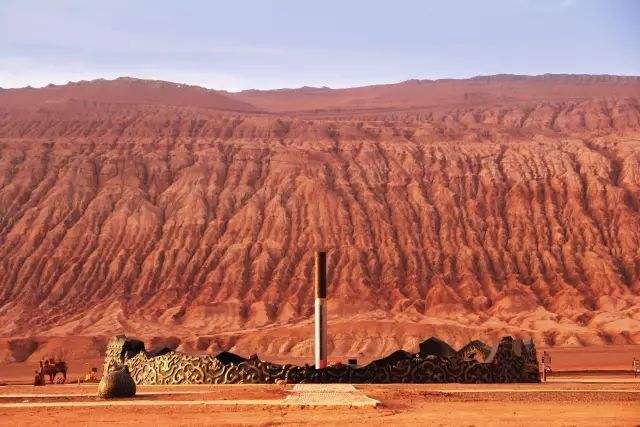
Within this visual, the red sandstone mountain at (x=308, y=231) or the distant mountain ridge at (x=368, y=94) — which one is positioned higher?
the distant mountain ridge at (x=368, y=94)

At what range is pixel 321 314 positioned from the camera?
43.0 metres

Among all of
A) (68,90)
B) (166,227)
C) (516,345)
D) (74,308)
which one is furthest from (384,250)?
(68,90)

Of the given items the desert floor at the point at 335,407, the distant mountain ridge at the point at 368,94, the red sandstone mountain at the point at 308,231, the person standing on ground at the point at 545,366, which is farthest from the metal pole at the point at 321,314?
the distant mountain ridge at the point at 368,94

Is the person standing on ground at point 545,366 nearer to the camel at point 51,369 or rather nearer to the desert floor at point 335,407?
the desert floor at point 335,407

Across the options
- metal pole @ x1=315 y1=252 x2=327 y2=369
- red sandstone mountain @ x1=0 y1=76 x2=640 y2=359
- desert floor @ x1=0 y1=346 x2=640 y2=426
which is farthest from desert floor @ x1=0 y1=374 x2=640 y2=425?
red sandstone mountain @ x1=0 y1=76 x2=640 y2=359

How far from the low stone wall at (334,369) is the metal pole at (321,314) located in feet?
12.6

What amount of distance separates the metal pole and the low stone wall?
3.83m

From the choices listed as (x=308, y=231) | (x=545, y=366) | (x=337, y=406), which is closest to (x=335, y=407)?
(x=337, y=406)

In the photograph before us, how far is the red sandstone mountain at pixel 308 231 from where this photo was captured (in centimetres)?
8338

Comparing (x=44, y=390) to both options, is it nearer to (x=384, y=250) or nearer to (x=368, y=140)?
(x=384, y=250)

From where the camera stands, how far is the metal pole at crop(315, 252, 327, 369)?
41938 millimetres

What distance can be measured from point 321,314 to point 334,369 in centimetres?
667

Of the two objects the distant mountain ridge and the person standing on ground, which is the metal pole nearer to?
the person standing on ground

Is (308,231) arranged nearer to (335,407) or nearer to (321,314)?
(321,314)
